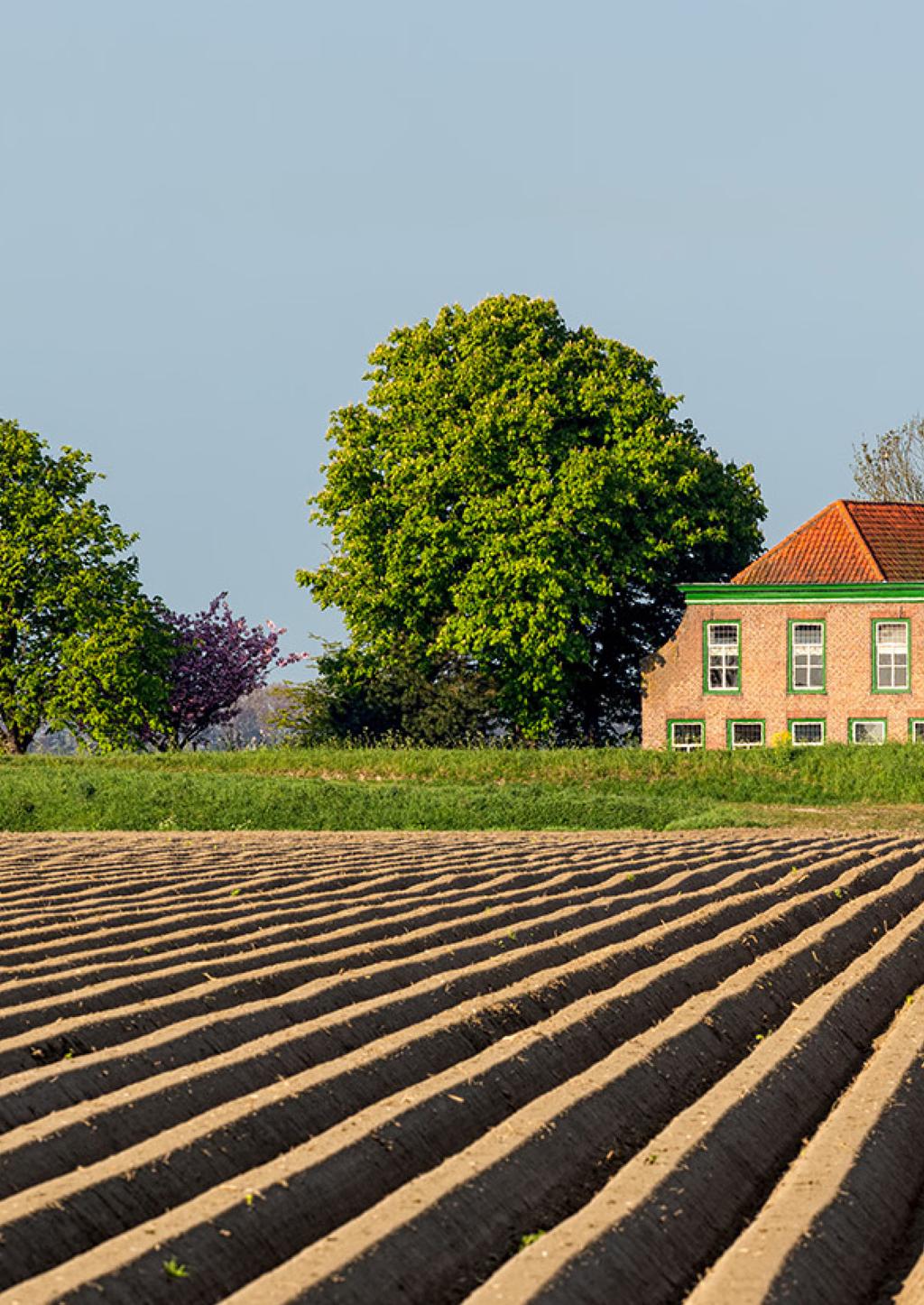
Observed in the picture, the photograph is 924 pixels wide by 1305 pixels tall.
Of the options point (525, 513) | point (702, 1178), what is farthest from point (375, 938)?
point (525, 513)

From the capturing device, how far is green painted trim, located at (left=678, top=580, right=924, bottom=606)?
47.2 metres

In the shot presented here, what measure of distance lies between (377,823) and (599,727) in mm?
24434

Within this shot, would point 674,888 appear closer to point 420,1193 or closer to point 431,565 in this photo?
point 420,1193

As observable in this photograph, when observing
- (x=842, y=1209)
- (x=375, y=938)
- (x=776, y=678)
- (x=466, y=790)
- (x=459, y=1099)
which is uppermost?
(x=776, y=678)

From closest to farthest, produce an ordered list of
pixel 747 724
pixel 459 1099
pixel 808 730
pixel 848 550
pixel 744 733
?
pixel 459 1099, pixel 808 730, pixel 747 724, pixel 744 733, pixel 848 550

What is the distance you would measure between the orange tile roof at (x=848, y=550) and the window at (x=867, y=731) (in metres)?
3.93

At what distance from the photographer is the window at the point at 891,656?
47219 millimetres

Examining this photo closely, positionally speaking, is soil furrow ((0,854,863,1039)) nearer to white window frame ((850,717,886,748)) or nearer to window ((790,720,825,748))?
white window frame ((850,717,886,748))

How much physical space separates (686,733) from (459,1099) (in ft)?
142

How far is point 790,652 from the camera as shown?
48.0 meters

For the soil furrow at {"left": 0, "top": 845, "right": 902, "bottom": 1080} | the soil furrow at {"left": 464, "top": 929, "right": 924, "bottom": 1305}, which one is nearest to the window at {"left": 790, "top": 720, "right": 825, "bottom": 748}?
the soil furrow at {"left": 0, "top": 845, "right": 902, "bottom": 1080}

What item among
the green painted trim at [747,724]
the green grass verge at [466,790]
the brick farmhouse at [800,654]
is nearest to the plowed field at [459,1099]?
the green grass verge at [466,790]

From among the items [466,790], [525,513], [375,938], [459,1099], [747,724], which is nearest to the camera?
[459,1099]

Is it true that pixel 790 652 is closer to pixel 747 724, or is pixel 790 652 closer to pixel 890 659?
pixel 747 724
